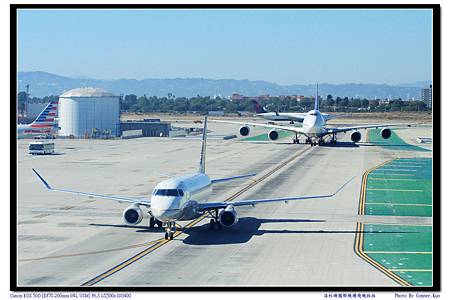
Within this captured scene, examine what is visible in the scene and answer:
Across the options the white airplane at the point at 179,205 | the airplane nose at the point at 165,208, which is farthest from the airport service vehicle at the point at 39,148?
the airplane nose at the point at 165,208

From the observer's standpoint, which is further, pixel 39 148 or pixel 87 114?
pixel 87 114

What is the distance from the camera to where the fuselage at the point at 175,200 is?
43281mm

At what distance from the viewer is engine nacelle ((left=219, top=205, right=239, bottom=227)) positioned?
154 feet

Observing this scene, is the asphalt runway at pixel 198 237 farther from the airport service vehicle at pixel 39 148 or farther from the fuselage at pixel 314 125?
the fuselage at pixel 314 125

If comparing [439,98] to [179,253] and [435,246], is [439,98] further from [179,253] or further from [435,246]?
[179,253]

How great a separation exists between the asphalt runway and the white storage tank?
70495 mm

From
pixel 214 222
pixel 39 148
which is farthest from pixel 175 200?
pixel 39 148

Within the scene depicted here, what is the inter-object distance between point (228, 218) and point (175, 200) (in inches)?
190

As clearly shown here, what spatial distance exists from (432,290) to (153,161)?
79415mm

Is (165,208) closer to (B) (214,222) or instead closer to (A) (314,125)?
(B) (214,222)

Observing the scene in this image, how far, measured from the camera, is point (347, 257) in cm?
4091

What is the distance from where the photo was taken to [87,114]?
6481 inches

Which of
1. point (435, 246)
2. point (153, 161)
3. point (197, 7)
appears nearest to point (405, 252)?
point (435, 246)

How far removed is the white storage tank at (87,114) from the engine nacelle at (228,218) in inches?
4686
